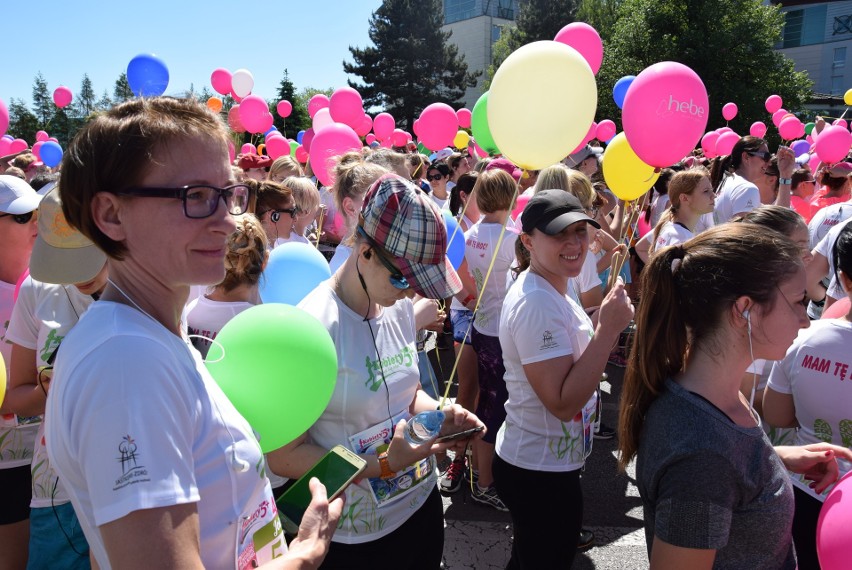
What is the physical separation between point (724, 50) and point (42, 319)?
96.6 feet

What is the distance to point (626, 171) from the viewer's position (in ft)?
13.8

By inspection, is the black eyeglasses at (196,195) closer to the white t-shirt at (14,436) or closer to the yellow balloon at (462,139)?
the white t-shirt at (14,436)

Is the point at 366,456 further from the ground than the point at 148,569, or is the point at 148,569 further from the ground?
the point at 148,569

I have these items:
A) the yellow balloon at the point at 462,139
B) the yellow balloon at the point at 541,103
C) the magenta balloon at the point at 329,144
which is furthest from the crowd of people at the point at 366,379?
the yellow balloon at the point at 462,139

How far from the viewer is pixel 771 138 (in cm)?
2481

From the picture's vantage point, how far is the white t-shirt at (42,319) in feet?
6.72

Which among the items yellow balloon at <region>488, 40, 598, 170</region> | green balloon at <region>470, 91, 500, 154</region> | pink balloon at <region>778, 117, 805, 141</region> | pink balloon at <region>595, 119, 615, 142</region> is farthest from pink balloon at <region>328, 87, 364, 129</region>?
pink balloon at <region>778, 117, 805, 141</region>

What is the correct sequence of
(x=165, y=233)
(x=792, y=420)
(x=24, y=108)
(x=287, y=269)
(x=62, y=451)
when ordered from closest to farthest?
(x=62, y=451), (x=165, y=233), (x=792, y=420), (x=287, y=269), (x=24, y=108)

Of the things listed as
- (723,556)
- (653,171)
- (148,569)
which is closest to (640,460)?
(723,556)

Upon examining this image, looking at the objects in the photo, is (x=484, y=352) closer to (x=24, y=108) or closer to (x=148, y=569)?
(x=148, y=569)

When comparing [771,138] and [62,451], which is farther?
[771,138]

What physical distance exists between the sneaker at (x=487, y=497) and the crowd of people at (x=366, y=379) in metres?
0.60

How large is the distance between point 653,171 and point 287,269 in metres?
2.88

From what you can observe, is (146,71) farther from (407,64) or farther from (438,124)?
(407,64)
